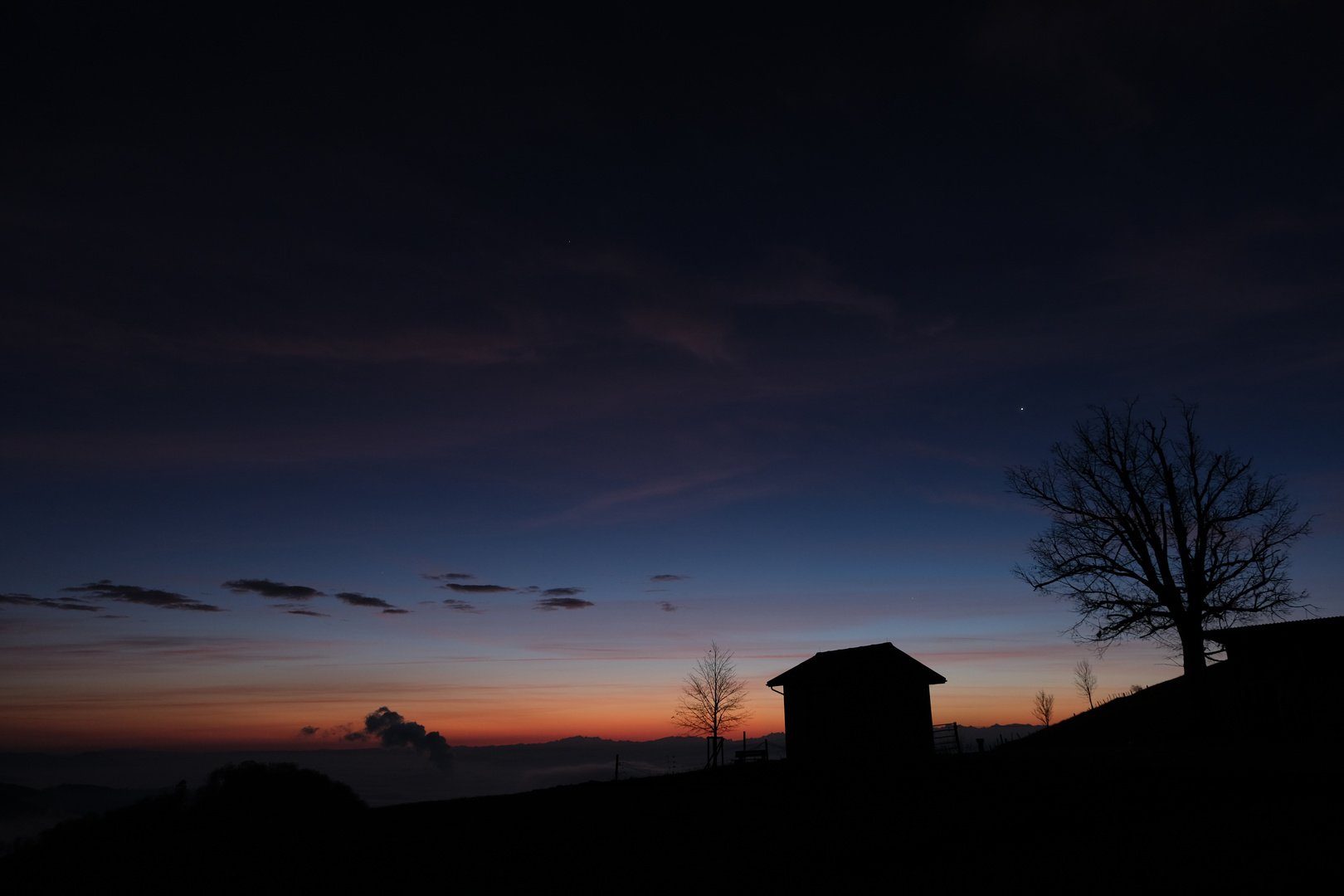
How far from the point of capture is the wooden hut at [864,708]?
38719 millimetres

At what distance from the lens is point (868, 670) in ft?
130

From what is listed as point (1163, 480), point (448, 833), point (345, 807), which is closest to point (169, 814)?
point (345, 807)

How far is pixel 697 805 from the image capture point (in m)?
23.9

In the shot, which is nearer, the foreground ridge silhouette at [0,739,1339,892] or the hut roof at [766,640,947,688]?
the foreground ridge silhouette at [0,739,1339,892]

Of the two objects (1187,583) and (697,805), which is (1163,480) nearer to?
(1187,583)

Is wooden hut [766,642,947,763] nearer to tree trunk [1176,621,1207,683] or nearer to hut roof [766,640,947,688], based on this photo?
hut roof [766,640,947,688]

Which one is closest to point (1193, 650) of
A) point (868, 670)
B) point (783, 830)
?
point (868, 670)

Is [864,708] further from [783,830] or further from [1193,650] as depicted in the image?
[783,830]

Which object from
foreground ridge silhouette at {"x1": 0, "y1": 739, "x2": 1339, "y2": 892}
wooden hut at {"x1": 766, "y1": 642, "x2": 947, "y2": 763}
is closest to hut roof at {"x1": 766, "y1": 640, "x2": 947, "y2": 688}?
wooden hut at {"x1": 766, "y1": 642, "x2": 947, "y2": 763}

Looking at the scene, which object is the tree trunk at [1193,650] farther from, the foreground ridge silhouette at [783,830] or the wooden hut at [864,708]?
the wooden hut at [864,708]

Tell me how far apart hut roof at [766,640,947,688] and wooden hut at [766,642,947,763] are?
0.14 feet

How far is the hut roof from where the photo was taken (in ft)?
129

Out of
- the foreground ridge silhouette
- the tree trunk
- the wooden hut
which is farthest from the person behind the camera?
the wooden hut

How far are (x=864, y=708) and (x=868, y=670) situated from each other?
1.88 metres
